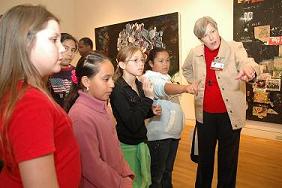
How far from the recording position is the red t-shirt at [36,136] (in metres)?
0.78

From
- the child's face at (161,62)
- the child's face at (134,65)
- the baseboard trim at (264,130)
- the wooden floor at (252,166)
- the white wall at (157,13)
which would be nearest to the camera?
the child's face at (134,65)

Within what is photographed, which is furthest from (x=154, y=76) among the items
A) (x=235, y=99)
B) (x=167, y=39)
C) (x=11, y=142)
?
(x=167, y=39)

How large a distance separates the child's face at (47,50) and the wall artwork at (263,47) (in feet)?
12.1

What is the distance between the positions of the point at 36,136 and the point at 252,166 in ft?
10.1

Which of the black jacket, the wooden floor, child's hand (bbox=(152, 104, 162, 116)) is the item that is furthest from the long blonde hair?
the wooden floor

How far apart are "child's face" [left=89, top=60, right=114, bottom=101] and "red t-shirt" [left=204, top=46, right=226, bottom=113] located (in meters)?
1.11

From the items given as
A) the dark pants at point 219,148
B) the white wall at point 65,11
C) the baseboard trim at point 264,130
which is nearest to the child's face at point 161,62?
the dark pants at point 219,148

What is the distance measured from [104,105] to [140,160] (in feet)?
2.04

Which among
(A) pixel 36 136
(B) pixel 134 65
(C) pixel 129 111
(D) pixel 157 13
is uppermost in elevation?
A: (D) pixel 157 13

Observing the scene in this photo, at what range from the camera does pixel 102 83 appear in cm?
158

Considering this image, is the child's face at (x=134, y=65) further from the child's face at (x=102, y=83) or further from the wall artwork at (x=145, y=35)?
the wall artwork at (x=145, y=35)

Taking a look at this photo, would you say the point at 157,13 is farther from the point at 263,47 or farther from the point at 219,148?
the point at 219,148

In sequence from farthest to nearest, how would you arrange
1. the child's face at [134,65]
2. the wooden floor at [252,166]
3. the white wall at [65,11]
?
1. the white wall at [65,11]
2. the wooden floor at [252,166]
3. the child's face at [134,65]

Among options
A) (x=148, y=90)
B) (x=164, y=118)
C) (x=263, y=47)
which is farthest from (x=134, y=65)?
(x=263, y=47)
